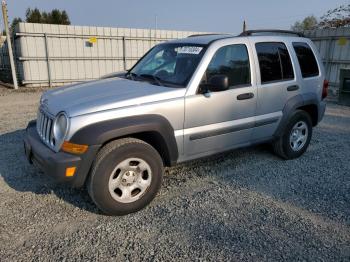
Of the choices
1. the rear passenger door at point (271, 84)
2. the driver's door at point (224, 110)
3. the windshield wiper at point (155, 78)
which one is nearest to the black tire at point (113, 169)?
the driver's door at point (224, 110)

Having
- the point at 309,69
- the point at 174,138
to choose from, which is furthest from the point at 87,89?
the point at 309,69

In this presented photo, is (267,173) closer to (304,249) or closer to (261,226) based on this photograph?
(261,226)

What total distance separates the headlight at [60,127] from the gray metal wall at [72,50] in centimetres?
1054

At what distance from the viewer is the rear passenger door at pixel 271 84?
13.4 feet

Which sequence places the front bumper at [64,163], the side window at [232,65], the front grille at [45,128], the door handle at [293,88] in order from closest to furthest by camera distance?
the front bumper at [64,163] → the front grille at [45,128] → the side window at [232,65] → the door handle at [293,88]

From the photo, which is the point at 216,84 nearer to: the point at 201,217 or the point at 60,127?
the point at 201,217

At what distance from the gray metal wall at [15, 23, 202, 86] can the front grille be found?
9964 millimetres

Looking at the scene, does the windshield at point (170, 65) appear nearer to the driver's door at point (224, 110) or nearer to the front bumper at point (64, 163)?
the driver's door at point (224, 110)

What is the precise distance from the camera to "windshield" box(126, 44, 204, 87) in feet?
11.8

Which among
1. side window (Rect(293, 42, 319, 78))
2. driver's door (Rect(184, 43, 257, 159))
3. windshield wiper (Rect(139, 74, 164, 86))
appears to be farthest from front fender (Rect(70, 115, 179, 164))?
side window (Rect(293, 42, 319, 78))

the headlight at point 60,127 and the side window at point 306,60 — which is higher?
the side window at point 306,60

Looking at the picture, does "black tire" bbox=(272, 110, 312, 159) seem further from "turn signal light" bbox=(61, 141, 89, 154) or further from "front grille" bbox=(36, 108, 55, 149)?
"front grille" bbox=(36, 108, 55, 149)

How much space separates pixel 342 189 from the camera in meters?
3.82

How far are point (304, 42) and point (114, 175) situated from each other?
3.61 m
